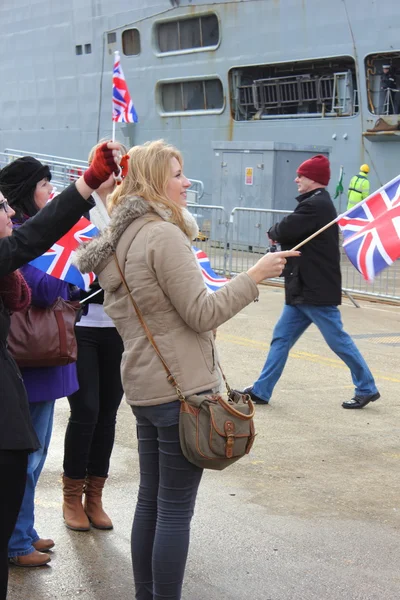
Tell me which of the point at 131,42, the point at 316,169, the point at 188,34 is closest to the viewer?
the point at 316,169

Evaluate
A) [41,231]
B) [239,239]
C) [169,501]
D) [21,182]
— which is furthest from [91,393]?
[239,239]

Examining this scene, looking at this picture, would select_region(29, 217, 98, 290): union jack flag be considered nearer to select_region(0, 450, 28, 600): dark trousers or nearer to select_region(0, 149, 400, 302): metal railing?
select_region(0, 450, 28, 600): dark trousers

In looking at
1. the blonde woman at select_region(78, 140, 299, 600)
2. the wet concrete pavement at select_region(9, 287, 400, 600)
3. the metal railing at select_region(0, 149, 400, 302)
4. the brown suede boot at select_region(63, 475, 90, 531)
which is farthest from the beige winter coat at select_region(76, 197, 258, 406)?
the metal railing at select_region(0, 149, 400, 302)

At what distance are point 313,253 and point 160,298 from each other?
381 centimetres

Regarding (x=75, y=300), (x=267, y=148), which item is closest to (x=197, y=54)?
(x=267, y=148)

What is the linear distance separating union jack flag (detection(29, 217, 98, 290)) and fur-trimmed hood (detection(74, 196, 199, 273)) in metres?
0.61

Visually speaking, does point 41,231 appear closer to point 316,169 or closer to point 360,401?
point 316,169

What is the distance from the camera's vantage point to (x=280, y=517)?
14.9ft

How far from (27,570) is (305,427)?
9.13 ft

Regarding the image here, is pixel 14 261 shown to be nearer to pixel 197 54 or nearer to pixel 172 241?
pixel 172 241

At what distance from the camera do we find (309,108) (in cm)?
2286

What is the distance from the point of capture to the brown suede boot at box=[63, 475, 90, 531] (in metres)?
4.32

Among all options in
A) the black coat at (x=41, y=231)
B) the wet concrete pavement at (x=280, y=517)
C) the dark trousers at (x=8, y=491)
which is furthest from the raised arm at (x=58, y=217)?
the wet concrete pavement at (x=280, y=517)

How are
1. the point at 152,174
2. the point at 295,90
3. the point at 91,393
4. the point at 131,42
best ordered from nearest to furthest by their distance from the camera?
1. the point at 152,174
2. the point at 91,393
3. the point at 295,90
4. the point at 131,42
